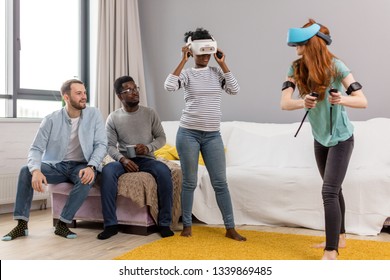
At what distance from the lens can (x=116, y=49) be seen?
4562 mm

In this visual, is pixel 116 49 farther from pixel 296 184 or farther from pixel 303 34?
pixel 303 34

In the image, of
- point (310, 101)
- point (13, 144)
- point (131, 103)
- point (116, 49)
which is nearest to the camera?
point (310, 101)

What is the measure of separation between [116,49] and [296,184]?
7.45 ft

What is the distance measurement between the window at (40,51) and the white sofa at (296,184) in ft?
5.84

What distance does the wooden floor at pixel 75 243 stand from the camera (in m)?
2.46

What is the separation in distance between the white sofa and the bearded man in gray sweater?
426 millimetres

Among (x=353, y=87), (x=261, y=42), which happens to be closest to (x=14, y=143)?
(x=261, y=42)

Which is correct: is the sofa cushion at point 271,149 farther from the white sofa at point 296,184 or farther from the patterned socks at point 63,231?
the patterned socks at point 63,231

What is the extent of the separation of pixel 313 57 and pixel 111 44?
2752 mm

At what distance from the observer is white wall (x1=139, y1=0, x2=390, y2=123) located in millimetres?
3777

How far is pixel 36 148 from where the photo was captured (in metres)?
2.94
